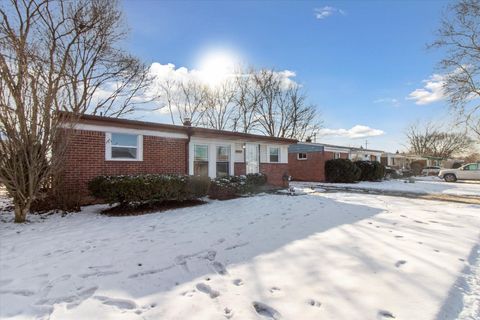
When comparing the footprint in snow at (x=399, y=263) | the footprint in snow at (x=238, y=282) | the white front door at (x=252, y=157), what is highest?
the white front door at (x=252, y=157)

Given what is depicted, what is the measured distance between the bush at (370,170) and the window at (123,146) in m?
17.0

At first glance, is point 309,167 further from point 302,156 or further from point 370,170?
point 370,170

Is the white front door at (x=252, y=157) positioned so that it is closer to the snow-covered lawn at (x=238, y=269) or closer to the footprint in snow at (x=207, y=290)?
the snow-covered lawn at (x=238, y=269)

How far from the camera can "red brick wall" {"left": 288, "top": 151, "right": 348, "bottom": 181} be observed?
22438 millimetres

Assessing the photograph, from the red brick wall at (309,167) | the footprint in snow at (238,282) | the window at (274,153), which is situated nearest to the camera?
the footprint in snow at (238,282)

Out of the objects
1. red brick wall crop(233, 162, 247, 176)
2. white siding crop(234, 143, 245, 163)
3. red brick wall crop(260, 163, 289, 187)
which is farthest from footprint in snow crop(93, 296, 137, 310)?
red brick wall crop(260, 163, 289, 187)

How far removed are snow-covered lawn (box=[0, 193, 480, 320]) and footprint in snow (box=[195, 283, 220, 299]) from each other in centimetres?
2

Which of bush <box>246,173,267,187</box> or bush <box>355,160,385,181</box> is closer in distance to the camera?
bush <box>246,173,267,187</box>

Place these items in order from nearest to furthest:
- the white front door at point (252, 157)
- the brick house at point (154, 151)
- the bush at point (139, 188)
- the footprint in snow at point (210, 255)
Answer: the footprint in snow at point (210, 255) → the bush at point (139, 188) → the brick house at point (154, 151) → the white front door at point (252, 157)

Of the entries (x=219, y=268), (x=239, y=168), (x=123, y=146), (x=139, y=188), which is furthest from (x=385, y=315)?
(x=239, y=168)

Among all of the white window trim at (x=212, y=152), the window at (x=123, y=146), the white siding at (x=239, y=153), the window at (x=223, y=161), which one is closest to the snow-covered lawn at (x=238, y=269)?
the window at (x=123, y=146)

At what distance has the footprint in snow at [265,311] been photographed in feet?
9.64

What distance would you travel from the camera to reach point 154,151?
36.0 feet

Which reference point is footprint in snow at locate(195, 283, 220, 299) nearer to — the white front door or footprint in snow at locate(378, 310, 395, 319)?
footprint in snow at locate(378, 310, 395, 319)
